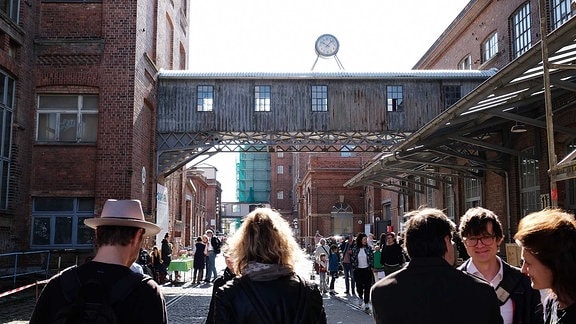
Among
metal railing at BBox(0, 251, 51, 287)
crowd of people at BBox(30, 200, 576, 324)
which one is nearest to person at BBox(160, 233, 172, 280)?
metal railing at BBox(0, 251, 51, 287)

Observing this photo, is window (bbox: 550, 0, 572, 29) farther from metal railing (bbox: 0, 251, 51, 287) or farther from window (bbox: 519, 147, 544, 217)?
metal railing (bbox: 0, 251, 51, 287)

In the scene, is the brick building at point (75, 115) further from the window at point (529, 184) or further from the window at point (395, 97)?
the window at point (529, 184)

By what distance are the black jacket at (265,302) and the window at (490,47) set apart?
22.9 metres

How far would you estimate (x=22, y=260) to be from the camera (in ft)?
59.9

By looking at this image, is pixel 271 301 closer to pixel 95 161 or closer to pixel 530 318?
pixel 530 318

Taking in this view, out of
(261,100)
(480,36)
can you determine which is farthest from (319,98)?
(480,36)

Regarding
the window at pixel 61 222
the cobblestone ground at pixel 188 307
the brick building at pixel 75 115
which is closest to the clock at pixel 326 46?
the brick building at pixel 75 115

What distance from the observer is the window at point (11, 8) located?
17.1 m

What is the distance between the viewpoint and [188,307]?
1434cm

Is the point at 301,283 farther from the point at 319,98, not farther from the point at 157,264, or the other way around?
the point at 319,98

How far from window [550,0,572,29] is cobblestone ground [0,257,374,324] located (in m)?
10.6

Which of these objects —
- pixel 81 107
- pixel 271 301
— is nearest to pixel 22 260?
pixel 81 107

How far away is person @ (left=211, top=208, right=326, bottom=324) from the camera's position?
3.26m

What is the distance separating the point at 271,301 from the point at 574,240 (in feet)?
5.11
